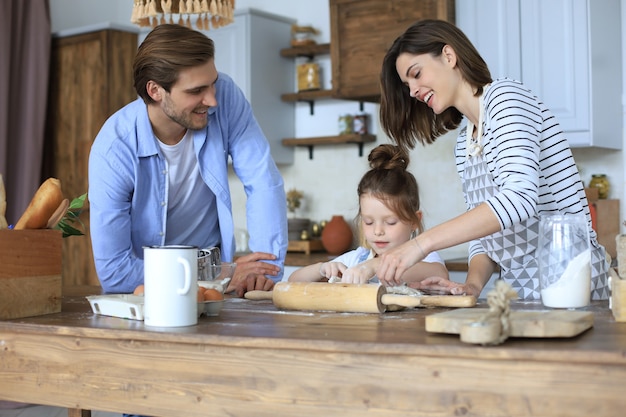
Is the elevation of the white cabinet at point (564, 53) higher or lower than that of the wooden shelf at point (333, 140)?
higher

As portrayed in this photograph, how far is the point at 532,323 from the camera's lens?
1.24 metres

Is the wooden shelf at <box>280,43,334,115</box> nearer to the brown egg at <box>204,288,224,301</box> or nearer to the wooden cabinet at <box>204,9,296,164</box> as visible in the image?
the wooden cabinet at <box>204,9,296,164</box>

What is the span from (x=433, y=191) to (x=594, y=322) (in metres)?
3.14

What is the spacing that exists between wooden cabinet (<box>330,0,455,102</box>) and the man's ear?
74.8 inches

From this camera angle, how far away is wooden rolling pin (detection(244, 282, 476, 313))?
1646 millimetres

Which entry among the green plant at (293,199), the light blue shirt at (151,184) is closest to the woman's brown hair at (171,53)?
the light blue shirt at (151,184)

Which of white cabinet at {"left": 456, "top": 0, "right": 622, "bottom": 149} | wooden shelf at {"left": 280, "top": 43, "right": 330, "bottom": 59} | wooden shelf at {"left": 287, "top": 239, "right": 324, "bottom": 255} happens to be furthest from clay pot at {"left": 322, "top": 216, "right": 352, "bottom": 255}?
white cabinet at {"left": 456, "top": 0, "right": 622, "bottom": 149}

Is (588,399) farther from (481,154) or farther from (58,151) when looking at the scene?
(58,151)

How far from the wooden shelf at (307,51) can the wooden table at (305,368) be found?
3.25 meters

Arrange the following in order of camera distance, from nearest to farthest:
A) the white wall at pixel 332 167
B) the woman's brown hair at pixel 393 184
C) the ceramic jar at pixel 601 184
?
the woman's brown hair at pixel 393 184 < the ceramic jar at pixel 601 184 < the white wall at pixel 332 167

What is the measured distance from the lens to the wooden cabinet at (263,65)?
4.75 meters

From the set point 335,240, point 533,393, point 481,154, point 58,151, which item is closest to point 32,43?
point 58,151

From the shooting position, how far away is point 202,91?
238 centimetres

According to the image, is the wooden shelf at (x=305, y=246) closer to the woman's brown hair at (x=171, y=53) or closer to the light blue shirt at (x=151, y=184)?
the light blue shirt at (x=151, y=184)
